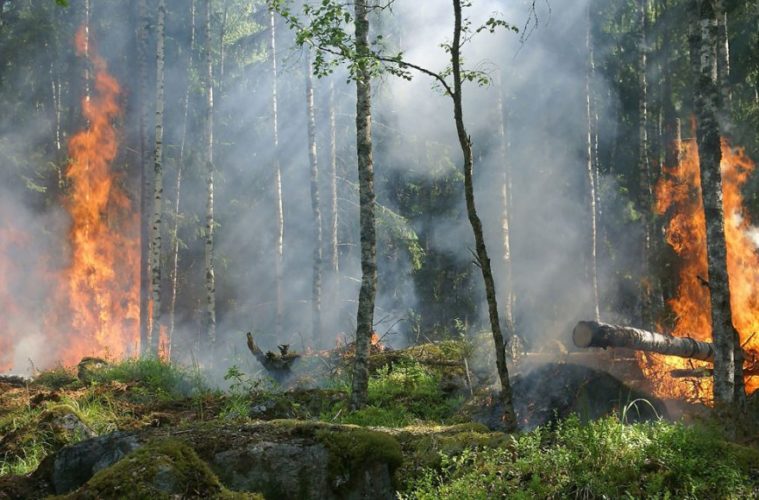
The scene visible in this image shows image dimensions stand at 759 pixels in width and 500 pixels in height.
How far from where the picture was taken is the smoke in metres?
23.5

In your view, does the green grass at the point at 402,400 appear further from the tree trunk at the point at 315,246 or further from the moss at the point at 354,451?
the tree trunk at the point at 315,246

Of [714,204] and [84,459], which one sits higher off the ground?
[714,204]

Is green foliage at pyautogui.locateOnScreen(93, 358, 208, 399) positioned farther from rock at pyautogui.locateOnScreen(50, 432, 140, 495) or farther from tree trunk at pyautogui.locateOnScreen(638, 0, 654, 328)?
tree trunk at pyautogui.locateOnScreen(638, 0, 654, 328)

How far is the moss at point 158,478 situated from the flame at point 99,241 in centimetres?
2076

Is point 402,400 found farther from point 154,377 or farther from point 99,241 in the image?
point 99,241

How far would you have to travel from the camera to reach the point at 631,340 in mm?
11180

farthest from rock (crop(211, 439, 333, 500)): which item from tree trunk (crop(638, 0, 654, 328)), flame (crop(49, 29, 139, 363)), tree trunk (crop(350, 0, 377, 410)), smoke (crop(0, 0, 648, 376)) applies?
flame (crop(49, 29, 139, 363))

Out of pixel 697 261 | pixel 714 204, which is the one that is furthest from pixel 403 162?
pixel 714 204

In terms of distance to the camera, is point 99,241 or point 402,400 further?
point 99,241

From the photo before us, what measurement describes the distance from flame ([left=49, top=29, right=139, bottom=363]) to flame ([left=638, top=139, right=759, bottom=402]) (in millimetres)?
18451

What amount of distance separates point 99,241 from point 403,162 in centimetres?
1238

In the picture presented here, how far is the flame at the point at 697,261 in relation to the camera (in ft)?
38.9

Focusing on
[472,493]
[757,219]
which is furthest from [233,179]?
[472,493]

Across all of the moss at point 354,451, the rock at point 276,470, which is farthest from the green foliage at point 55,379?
the moss at point 354,451
